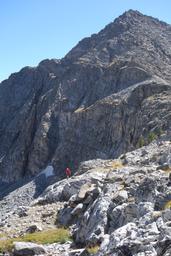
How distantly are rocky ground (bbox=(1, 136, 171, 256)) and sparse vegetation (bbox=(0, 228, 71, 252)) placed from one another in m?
0.61

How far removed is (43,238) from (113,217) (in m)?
5.33

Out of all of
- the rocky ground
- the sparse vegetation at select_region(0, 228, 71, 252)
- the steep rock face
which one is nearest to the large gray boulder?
the rocky ground

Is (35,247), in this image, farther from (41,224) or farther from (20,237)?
(41,224)

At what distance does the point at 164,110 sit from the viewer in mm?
110875

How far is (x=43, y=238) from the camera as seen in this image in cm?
2723

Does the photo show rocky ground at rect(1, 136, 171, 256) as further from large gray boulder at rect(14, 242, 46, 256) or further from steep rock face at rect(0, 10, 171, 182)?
steep rock face at rect(0, 10, 171, 182)

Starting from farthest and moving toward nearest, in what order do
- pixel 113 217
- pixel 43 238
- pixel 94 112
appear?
pixel 94 112
pixel 43 238
pixel 113 217

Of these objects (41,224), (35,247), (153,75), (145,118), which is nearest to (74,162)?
(145,118)

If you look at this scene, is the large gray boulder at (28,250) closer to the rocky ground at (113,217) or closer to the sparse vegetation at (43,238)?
the rocky ground at (113,217)

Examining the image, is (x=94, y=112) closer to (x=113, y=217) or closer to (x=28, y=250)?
(x=113, y=217)

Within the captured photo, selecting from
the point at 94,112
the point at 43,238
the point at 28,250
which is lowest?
the point at 28,250

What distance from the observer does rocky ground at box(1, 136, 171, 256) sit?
15.9 meters

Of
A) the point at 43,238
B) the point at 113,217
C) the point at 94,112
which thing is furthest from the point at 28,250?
the point at 94,112

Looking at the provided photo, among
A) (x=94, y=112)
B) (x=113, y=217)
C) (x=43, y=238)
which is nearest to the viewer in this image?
(x=113, y=217)
